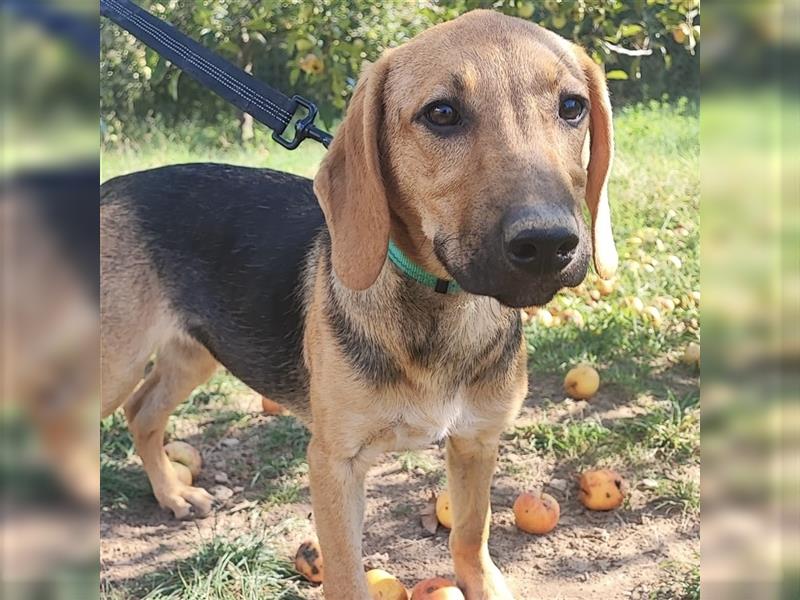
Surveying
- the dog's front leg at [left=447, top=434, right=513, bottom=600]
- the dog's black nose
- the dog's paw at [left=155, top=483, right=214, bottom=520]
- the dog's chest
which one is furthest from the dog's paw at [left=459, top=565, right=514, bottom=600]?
the dog's black nose

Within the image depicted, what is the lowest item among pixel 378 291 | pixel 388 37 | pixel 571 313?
pixel 571 313

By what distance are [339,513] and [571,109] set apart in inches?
62.8

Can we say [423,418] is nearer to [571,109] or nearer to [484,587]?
[484,587]

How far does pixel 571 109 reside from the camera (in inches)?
102

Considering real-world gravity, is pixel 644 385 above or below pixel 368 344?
below

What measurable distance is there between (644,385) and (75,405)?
4566 millimetres

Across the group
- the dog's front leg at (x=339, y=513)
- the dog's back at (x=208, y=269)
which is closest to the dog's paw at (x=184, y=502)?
the dog's back at (x=208, y=269)

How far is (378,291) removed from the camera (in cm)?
297

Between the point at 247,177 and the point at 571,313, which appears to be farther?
the point at 571,313

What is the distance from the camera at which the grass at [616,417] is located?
3.68 metres

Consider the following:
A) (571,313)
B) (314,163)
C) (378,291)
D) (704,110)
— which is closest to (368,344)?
(378,291)

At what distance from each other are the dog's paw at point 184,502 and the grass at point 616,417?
0.83 ft

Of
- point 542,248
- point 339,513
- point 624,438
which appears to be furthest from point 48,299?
point 624,438

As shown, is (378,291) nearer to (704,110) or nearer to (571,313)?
(704,110)
